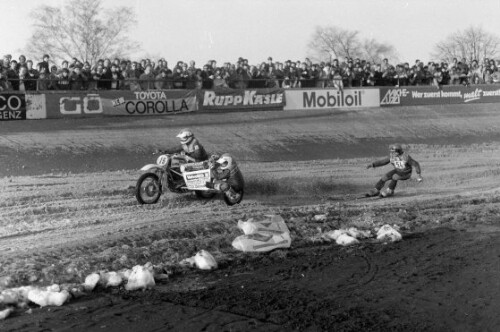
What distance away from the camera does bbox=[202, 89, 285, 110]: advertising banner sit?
79.0 ft

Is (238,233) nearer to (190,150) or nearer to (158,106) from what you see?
(190,150)

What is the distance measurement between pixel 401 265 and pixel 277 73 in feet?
61.4

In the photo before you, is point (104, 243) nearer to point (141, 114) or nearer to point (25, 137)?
point (25, 137)

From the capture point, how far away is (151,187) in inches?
476

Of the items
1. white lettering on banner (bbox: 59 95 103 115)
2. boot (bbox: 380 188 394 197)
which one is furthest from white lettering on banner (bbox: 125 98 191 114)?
boot (bbox: 380 188 394 197)

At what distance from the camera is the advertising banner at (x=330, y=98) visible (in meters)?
26.8

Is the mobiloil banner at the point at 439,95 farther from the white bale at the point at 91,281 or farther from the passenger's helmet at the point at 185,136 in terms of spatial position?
the white bale at the point at 91,281

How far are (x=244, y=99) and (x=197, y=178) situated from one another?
1336 centimetres

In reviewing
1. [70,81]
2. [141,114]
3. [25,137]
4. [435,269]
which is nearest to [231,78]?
[141,114]

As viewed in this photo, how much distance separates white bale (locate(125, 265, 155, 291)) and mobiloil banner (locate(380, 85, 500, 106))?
24371 mm

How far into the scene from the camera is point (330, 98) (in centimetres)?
2778

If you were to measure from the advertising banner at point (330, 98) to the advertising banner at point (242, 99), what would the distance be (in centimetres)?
61

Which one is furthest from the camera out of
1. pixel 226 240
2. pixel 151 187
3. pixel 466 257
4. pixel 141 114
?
pixel 141 114

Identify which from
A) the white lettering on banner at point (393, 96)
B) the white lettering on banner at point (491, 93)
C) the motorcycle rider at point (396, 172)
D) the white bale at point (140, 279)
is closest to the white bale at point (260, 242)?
the white bale at point (140, 279)
